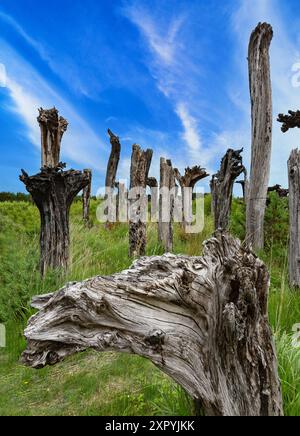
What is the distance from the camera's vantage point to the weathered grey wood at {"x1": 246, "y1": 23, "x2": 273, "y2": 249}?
27.9 feet

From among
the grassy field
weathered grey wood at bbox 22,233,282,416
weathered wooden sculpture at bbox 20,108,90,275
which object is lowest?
the grassy field

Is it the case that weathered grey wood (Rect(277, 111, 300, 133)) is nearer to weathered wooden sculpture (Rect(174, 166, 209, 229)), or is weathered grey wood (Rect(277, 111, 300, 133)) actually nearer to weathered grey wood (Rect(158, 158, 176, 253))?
weathered grey wood (Rect(158, 158, 176, 253))

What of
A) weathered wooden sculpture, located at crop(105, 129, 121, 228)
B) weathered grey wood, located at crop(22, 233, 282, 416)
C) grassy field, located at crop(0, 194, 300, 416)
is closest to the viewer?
weathered grey wood, located at crop(22, 233, 282, 416)

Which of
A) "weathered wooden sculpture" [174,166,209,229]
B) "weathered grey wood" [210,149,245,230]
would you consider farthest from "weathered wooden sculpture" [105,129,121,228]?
"weathered grey wood" [210,149,245,230]

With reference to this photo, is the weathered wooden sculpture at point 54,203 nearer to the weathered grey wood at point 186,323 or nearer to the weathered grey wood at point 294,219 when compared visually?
the weathered grey wood at point 294,219

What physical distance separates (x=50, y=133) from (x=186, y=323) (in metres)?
11.5

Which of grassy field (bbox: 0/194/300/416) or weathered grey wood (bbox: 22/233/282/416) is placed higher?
weathered grey wood (bbox: 22/233/282/416)

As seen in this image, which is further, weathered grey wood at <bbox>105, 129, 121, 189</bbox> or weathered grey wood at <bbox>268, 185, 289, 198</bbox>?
weathered grey wood at <bbox>105, 129, 121, 189</bbox>

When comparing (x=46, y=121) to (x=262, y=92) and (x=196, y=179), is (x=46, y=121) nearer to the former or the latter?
(x=196, y=179)

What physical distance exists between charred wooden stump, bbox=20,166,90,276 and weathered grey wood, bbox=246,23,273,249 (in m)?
3.53

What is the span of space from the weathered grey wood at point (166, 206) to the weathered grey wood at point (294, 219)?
13.1 feet

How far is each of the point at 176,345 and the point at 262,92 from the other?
7184 mm

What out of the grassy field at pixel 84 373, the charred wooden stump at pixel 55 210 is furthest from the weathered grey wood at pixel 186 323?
the charred wooden stump at pixel 55 210

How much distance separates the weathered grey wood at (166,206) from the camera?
1042 centimetres
